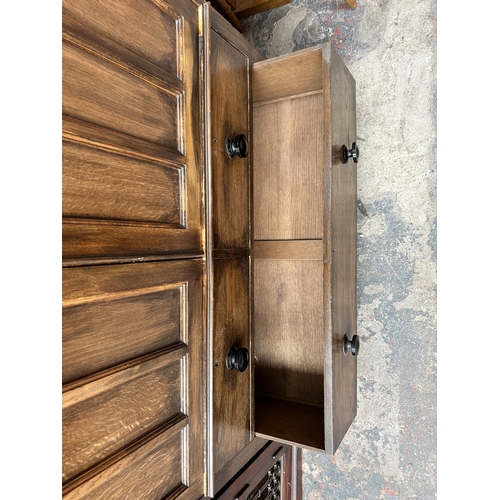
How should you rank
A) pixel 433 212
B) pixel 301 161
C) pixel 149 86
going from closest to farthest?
pixel 149 86, pixel 433 212, pixel 301 161

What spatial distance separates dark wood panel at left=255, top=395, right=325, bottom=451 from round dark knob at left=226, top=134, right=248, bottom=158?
1.95 feet

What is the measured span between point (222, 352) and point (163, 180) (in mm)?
326

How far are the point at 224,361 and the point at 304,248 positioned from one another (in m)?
0.37

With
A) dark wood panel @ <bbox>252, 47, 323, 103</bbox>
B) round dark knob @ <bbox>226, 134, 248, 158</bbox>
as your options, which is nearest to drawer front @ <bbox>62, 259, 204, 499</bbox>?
round dark knob @ <bbox>226, 134, 248, 158</bbox>

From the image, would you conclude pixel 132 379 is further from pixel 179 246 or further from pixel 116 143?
pixel 116 143

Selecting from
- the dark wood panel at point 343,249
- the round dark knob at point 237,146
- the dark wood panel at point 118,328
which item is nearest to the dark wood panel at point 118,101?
the round dark knob at point 237,146

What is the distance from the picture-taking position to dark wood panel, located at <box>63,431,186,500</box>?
1.51ft

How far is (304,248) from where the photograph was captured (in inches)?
36.3

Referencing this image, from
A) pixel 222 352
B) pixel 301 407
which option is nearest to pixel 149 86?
pixel 222 352

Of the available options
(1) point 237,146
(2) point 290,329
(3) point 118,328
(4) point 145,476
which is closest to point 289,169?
(1) point 237,146

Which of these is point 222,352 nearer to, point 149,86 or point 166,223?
point 166,223

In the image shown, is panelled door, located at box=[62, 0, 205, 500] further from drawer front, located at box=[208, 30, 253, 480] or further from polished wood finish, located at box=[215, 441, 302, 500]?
polished wood finish, located at box=[215, 441, 302, 500]
